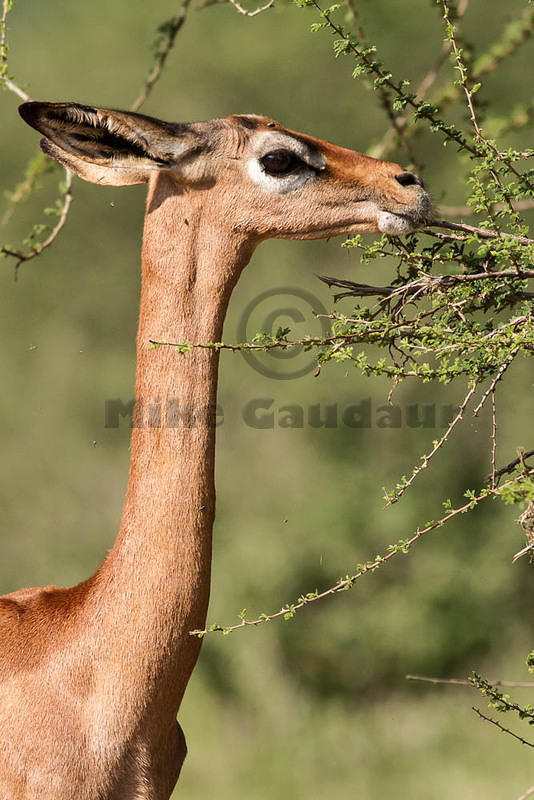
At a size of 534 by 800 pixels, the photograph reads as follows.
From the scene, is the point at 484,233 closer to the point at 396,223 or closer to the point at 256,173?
the point at 396,223

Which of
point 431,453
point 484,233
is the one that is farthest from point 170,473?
point 484,233

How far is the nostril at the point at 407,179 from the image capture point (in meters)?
4.08

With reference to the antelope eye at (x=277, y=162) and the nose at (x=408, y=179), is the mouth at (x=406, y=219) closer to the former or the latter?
the nose at (x=408, y=179)

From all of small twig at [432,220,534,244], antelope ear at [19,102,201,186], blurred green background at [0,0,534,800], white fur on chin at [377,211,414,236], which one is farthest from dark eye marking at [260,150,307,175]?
blurred green background at [0,0,534,800]

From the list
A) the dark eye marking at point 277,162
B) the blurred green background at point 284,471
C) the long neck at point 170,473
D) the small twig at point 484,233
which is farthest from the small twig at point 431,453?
the blurred green background at point 284,471

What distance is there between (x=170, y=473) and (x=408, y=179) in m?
1.50

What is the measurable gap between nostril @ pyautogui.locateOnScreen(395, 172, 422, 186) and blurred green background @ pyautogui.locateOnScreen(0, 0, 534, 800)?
4.19 metres

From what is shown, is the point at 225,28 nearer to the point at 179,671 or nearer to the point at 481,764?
the point at 481,764

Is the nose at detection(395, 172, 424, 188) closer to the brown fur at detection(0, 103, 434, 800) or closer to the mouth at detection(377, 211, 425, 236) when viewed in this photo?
the brown fur at detection(0, 103, 434, 800)

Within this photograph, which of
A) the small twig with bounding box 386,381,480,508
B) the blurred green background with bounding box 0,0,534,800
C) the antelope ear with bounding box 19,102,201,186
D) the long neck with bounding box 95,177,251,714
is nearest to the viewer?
the small twig with bounding box 386,381,480,508

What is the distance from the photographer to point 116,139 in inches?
154

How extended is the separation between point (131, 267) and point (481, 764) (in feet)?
21.7

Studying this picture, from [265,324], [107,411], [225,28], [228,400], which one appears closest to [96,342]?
[107,411]

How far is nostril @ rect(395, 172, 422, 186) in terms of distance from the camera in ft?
13.4
